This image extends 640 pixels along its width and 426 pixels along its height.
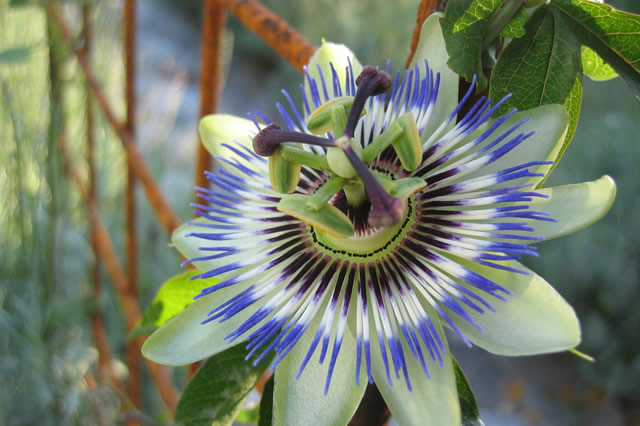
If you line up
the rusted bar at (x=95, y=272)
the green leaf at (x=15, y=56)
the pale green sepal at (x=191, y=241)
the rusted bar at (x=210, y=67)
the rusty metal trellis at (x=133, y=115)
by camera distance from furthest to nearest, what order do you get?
the rusted bar at (x=95, y=272), the green leaf at (x=15, y=56), the rusted bar at (x=210, y=67), the rusty metal trellis at (x=133, y=115), the pale green sepal at (x=191, y=241)

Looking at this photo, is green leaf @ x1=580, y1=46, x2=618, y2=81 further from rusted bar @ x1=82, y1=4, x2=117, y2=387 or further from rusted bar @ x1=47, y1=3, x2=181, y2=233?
rusted bar @ x1=82, y1=4, x2=117, y2=387

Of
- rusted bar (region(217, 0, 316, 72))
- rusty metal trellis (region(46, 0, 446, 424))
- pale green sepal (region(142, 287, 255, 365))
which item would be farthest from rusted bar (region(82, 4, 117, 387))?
pale green sepal (region(142, 287, 255, 365))

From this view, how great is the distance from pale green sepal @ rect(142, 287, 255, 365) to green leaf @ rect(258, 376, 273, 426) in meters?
0.05

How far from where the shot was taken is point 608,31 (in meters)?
0.33

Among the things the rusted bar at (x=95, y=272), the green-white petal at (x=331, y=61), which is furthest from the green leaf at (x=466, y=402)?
the rusted bar at (x=95, y=272)

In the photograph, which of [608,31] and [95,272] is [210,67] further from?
[95,272]

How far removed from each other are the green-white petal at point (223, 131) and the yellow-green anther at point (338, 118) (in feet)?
0.37

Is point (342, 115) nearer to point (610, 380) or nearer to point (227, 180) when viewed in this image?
point (227, 180)

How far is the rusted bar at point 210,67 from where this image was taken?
2.45 feet

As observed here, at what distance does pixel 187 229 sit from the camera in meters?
0.43

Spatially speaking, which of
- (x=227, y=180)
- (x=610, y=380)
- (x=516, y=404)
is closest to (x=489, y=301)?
(x=227, y=180)

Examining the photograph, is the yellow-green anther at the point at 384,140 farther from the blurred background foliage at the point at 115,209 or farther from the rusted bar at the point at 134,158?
the blurred background foliage at the point at 115,209

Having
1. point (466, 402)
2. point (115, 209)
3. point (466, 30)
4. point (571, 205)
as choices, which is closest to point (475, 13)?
point (466, 30)

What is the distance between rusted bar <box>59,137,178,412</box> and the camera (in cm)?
108
